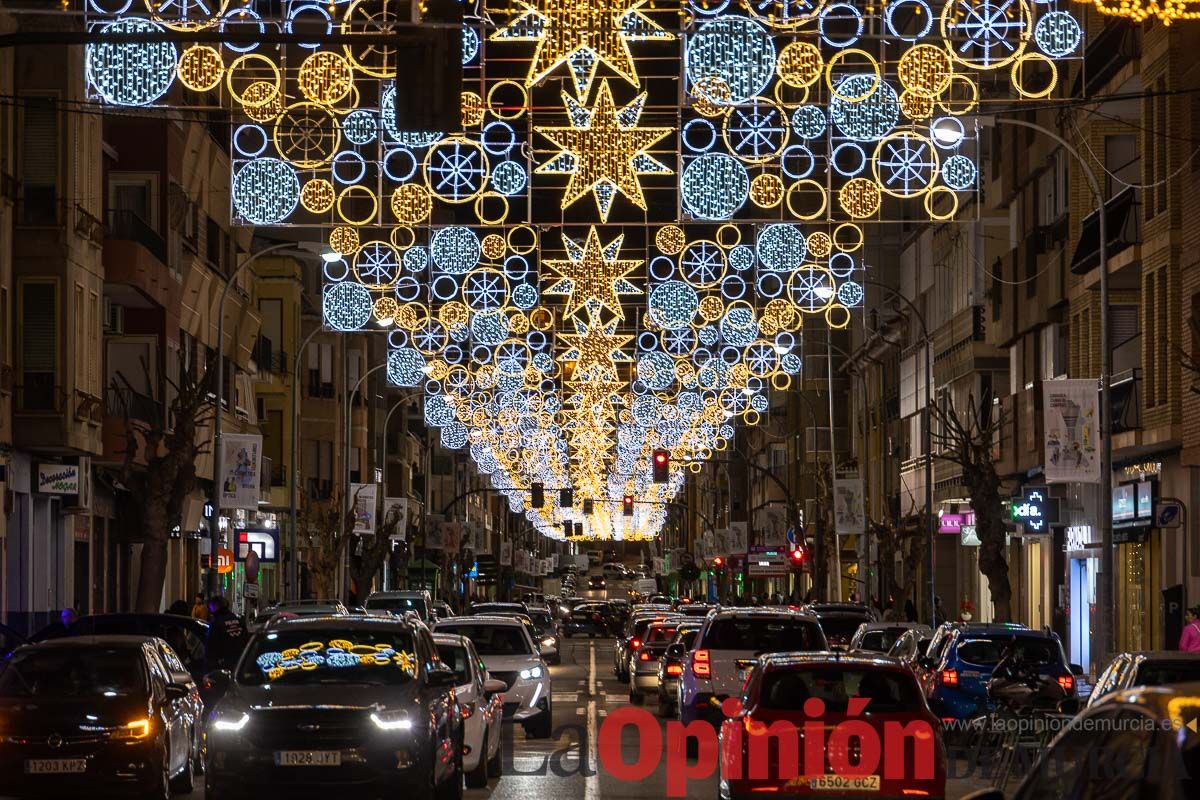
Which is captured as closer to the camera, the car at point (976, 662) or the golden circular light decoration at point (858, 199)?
the car at point (976, 662)

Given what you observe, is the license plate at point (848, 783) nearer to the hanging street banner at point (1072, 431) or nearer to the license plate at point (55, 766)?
the license plate at point (55, 766)

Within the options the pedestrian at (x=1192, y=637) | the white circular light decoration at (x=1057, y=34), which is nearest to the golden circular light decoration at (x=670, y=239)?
the white circular light decoration at (x=1057, y=34)

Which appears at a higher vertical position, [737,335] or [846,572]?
[737,335]

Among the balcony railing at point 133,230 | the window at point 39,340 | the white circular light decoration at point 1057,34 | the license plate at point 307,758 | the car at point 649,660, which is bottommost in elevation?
the car at point 649,660

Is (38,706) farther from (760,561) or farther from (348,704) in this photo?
(760,561)

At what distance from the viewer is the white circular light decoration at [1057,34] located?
28969 millimetres

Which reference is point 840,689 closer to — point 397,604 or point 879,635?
point 879,635

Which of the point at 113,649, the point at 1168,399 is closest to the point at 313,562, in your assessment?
the point at 1168,399

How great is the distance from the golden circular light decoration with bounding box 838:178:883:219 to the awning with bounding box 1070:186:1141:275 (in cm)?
1073

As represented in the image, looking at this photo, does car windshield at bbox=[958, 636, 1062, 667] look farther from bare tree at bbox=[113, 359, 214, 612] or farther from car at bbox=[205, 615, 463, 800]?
bare tree at bbox=[113, 359, 214, 612]

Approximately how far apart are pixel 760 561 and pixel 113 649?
60749 millimetres

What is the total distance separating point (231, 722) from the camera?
18.2 meters

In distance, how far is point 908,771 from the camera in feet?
55.6

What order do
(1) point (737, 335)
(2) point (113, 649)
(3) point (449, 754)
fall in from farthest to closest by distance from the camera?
(1) point (737, 335), (2) point (113, 649), (3) point (449, 754)
